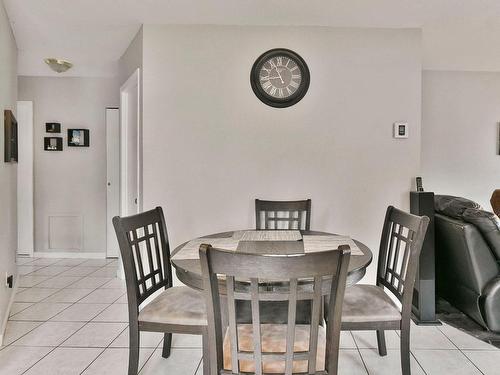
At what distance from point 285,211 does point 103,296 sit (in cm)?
182

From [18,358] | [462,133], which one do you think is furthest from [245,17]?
[462,133]

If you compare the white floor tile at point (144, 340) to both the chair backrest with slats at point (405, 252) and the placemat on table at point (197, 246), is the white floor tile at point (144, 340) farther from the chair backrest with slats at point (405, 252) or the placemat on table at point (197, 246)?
the chair backrest with slats at point (405, 252)

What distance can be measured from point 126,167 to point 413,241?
286 centimetres

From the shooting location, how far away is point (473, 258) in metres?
2.28

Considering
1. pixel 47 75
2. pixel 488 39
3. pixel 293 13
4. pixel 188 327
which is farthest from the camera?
pixel 47 75

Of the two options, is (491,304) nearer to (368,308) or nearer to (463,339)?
(463,339)

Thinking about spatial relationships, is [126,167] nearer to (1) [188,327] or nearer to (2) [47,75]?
(2) [47,75]

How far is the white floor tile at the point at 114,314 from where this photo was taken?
2615mm

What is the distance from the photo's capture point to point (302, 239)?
1.98 meters

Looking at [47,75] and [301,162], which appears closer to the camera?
[301,162]

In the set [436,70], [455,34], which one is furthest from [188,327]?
[436,70]

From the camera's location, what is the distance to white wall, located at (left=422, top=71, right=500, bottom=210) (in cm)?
399

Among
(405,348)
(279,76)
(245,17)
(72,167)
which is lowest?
(405,348)

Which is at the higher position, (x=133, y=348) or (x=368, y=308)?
(x=368, y=308)
